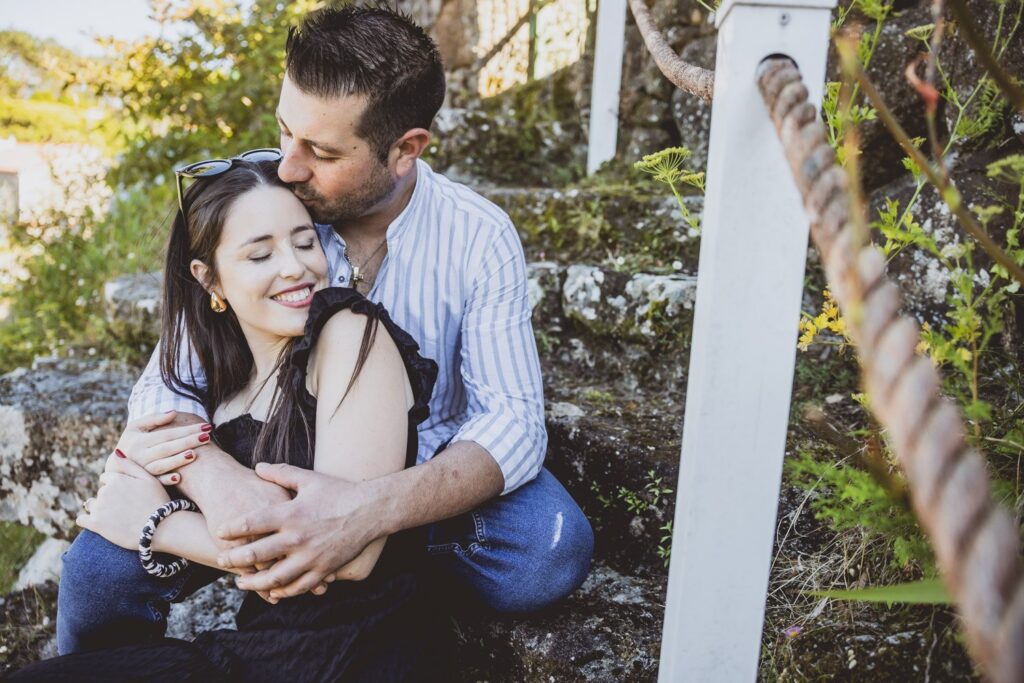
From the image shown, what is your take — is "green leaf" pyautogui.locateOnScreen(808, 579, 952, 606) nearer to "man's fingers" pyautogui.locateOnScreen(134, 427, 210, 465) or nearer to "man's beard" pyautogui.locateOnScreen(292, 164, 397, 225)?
"man's fingers" pyautogui.locateOnScreen(134, 427, 210, 465)

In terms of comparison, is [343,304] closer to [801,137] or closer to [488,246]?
[488,246]

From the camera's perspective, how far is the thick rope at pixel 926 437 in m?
0.48

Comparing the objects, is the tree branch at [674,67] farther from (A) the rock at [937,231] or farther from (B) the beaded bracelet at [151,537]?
(B) the beaded bracelet at [151,537]

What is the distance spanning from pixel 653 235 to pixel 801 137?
2159 millimetres

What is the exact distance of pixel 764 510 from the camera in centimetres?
100

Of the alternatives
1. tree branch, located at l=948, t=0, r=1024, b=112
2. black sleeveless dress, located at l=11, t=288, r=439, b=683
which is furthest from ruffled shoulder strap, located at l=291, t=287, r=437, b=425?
tree branch, located at l=948, t=0, r=1024, b=112

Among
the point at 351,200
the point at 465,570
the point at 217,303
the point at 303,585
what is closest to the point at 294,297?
the point at 217,303

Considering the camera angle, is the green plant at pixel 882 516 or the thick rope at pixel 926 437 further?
the green plant at pixel 882 516

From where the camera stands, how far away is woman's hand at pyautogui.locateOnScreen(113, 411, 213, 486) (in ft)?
5.72

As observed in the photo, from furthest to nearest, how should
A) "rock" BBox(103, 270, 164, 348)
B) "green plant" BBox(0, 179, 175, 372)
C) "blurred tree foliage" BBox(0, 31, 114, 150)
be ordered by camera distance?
"blurred tree foliage" BBox(0, 31, 114, 150), "green plant" BBox(0, 179, 175, 372), "rock" BBox(103, 270, 164, 348)

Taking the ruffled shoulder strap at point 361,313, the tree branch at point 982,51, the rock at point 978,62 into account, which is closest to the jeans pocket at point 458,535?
the ruffled shoulder strap at point 361,313

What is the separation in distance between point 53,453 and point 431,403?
5.10 feet

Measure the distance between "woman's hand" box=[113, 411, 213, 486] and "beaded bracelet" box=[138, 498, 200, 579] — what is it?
6cm

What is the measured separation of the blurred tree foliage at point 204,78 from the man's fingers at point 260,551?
318 centimetres
